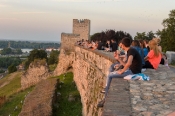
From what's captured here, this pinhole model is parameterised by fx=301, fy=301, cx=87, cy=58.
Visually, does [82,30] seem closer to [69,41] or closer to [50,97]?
[69,41]

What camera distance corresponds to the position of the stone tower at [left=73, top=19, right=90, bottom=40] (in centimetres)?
4294

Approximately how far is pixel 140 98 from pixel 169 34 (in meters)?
34.3

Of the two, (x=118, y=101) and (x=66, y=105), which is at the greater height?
(x=118, y=101)

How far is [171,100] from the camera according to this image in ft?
19.1

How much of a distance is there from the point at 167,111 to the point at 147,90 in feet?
5.40

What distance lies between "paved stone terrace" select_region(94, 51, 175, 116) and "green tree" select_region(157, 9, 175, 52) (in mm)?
31057

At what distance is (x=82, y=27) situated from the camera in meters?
43.2

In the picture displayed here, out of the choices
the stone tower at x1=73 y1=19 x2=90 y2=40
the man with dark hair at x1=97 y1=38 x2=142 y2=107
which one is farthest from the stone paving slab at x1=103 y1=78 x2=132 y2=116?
the stone tower at x1=73 y1=19 x2=90 y2=40

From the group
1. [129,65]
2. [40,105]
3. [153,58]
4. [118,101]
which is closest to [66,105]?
[40,105]

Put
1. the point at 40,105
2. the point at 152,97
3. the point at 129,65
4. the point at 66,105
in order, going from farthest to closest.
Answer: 1. the point at 66,105
2. the point at 40,105
3. the point at 129,65
4. the point at 152,97

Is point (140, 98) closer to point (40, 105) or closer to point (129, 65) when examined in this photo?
point (129, 65)

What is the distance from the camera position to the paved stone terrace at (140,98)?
15.5ft

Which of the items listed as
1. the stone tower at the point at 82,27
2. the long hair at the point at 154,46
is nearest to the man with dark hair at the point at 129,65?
the long hair at the point at 154,46

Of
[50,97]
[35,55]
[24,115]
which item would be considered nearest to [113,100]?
[24,115]
